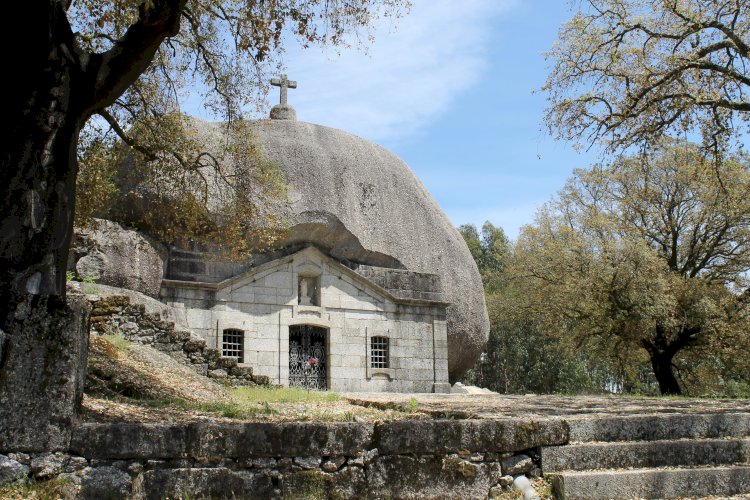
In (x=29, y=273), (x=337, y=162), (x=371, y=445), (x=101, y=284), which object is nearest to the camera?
(x=29, y=273)

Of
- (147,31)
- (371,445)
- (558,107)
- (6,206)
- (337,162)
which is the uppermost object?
(337,162)

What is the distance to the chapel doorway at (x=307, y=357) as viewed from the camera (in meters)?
21.9

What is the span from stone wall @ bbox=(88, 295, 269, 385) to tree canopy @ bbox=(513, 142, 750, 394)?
44.4 feet

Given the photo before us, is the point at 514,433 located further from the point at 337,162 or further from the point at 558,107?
the point at 337,162

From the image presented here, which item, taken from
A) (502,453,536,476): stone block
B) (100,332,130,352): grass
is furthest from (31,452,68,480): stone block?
(100,332,130,352): grass

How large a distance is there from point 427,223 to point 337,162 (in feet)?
13.8

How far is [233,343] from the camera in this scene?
20922 mm

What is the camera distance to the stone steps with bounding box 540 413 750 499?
6.43 meters

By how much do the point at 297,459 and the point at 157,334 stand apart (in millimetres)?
10614

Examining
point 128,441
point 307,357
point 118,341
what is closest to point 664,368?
point 307,357

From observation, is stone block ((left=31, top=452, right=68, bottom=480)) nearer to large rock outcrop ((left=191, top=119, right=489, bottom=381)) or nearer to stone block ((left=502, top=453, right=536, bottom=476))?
stone block ((left=502, top=453, right=536, bottom=476))

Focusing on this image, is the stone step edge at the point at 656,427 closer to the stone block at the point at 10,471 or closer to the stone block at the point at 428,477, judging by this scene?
the stone block at the point at 428,477

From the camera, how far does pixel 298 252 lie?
2238 centimetres

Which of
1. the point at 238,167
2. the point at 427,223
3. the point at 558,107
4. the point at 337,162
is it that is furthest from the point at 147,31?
the point at 427,223
